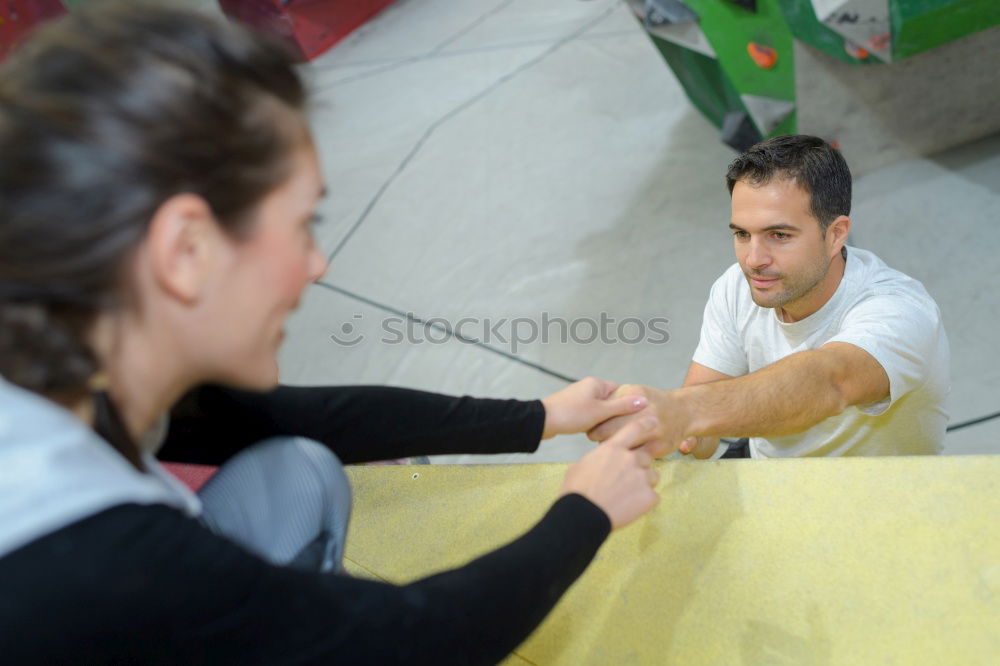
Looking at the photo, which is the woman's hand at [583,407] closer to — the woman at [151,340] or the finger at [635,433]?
the finger at [635,433]

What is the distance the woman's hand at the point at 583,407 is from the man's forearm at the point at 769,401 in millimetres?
67

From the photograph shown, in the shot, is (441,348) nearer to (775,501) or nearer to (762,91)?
(762,91)

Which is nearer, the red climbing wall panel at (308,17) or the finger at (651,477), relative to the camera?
the finger at (651,477)

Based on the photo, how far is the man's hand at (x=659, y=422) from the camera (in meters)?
1.13

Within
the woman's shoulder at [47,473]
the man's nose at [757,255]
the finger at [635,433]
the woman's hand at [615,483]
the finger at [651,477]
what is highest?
the woman's shoulder at [47,473]

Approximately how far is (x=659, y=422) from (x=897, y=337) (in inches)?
14.2

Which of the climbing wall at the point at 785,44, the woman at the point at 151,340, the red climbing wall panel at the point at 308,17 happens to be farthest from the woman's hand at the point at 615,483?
the red climbing wall panel at the point at 308,17

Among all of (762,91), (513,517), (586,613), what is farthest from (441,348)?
(586,613)

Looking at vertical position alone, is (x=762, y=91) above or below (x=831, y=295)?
below

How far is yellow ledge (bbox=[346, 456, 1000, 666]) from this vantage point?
87cm

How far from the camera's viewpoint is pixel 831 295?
130 cm

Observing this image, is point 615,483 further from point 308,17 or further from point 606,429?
point 308,17

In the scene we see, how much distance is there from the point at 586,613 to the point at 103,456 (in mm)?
603

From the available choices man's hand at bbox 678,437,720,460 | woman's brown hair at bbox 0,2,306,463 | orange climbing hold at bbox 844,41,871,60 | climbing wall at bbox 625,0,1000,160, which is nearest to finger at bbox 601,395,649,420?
man's hand at bbox 678,437,720,460
